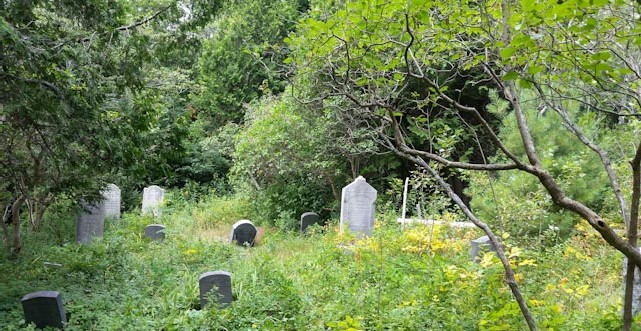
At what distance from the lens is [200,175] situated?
2008 cm

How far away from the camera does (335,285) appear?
586cm

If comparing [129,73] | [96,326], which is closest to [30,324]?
[96,326]

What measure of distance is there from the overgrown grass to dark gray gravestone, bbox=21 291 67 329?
0.16 metres

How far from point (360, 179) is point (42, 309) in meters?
5.98

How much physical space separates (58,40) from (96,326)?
2738 mm

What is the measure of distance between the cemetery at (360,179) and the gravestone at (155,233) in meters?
0.03

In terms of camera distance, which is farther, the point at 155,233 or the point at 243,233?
the point at 243,233

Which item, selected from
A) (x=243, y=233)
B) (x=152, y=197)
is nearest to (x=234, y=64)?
(x=152, y=197)

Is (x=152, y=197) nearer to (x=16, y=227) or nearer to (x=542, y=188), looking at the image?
(x=16, y=227)

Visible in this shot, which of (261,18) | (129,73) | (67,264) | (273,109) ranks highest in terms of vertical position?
(261,18)

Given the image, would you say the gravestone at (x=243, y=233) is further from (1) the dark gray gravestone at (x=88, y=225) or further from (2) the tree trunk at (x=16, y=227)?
(2) the tree trunk at (x=16, y=227)

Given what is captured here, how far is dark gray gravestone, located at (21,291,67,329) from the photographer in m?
4.88

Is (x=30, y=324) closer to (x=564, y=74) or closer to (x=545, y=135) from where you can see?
(x=564, y=74)

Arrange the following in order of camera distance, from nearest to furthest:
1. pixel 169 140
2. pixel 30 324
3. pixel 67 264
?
1. pixel 30 324
2. pixel 169 140
3. pixel 67 264
